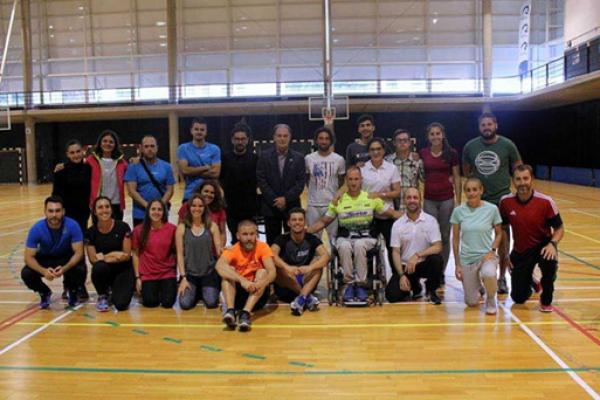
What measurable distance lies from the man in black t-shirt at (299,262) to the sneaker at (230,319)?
619mm

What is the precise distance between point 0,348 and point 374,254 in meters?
3.15

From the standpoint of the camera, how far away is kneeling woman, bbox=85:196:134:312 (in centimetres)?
529

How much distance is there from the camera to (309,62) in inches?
1014

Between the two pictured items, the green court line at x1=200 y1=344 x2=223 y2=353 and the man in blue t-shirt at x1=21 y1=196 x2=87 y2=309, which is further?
the man in blue t-shirt at x1=21 y1=196 x2=87 y2=309

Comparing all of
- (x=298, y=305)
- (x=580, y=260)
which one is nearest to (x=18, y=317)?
(x=298, y=305)

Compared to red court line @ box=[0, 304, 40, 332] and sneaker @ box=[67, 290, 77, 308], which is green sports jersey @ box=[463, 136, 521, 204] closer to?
sneaker @ box=[67, 290, 77, 308]

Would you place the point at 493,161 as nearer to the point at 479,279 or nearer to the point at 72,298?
the point at 479,279

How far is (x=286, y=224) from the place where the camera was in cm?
583

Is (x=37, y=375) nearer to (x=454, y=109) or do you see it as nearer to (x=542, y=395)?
(x=542, y=395)

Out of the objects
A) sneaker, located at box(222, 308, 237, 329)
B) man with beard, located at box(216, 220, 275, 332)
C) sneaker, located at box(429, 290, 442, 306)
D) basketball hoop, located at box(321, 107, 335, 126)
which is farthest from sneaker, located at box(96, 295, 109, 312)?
basketball hoop, located at box(321, 107, 335, 126)

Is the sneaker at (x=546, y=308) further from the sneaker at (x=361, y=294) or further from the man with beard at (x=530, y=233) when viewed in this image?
the sneaker at (x=361, y=294)

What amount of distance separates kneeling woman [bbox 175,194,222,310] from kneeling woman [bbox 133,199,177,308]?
0.13 m

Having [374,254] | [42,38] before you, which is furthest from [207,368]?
[42,38]

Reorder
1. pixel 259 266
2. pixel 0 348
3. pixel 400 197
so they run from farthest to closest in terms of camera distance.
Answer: pixel 400 197
pixel 259 266
pixel 0 348
